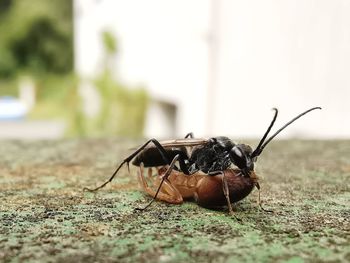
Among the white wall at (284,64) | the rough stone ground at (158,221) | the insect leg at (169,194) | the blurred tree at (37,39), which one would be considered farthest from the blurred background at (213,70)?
the blurred tree at (37,39)

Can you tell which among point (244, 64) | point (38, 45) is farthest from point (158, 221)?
point (38, 45)

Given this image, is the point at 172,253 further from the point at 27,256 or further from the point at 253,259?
the point at 27,256

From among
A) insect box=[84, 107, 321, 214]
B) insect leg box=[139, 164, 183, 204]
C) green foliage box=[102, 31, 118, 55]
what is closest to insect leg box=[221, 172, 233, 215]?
insect box=[84, 107, 321, 214]

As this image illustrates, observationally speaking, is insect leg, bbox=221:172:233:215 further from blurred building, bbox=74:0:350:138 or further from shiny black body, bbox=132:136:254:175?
blurred building, bbox=74:0:350:138

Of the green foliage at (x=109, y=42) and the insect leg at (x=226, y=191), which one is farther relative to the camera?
the green foliage at (x=109, y=42)

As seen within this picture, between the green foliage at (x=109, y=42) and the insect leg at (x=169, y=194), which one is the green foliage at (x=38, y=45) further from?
the insect leg at (x=169, y=194)

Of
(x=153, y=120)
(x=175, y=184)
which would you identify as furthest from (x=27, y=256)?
(x=153, y=120)
